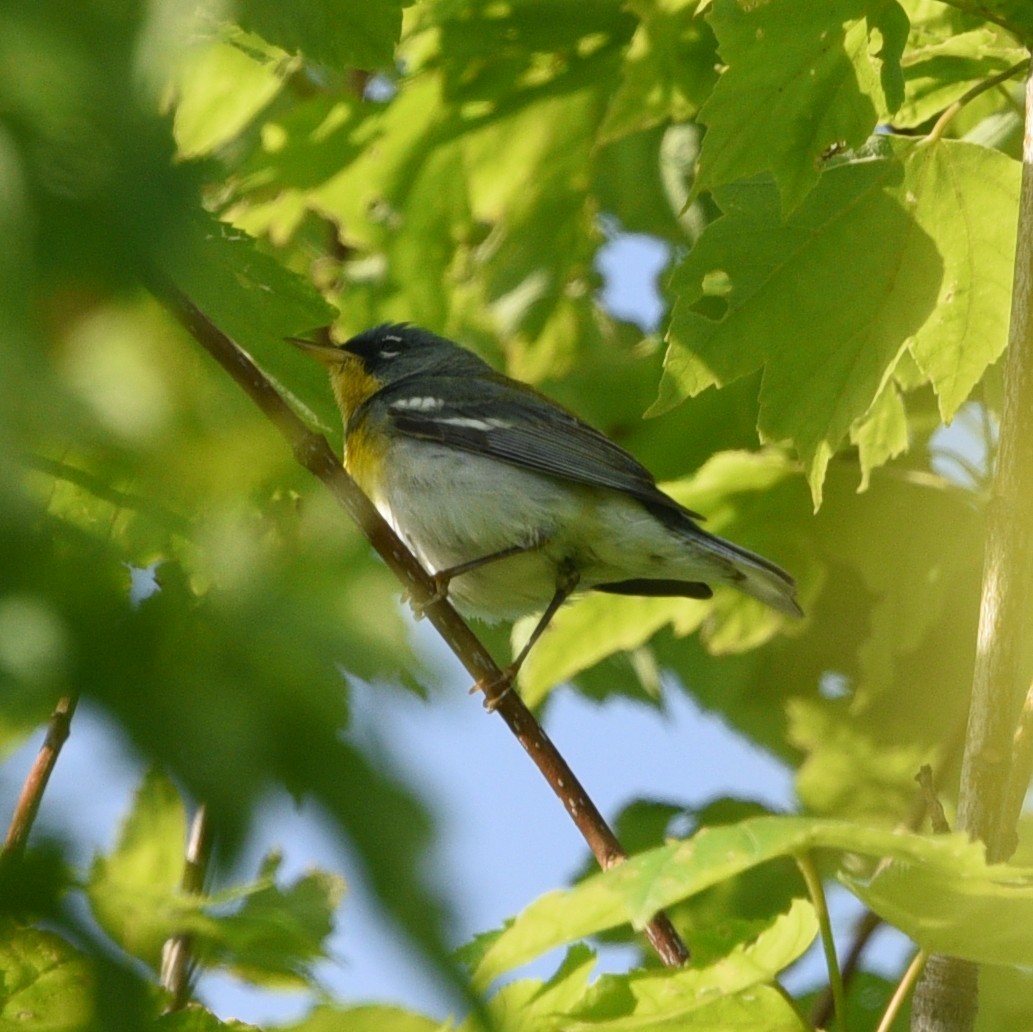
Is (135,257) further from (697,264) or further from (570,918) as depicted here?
(697,264)

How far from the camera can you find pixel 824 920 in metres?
1.89

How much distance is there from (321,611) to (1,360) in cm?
21

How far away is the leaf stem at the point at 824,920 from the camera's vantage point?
1.78m

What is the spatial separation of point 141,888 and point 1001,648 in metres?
1.53

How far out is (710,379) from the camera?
9.66ft

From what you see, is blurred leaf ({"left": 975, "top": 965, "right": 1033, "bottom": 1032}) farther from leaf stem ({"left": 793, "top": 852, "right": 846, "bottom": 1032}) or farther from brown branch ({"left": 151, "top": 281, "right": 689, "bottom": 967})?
leaf stem ({"left": 793, "top": 852, "right": 846, "bottom": 1032})

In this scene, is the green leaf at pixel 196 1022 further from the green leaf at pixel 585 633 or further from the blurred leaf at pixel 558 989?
the green leaf at pixel 585 633

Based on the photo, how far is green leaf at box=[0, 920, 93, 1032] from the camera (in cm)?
88

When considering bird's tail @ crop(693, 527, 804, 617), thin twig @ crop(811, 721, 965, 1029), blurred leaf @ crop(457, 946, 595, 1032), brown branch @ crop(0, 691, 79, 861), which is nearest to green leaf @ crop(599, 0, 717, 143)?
bird's tail @ crop(693, 527, 804, 617)

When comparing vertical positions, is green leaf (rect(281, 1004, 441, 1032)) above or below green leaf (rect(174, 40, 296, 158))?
below

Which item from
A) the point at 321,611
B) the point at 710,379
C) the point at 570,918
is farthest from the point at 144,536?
the point at 710,379

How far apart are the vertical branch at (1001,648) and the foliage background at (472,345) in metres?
0.34

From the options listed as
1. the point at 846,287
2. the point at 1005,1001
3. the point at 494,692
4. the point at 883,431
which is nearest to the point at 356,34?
the point at 494,692

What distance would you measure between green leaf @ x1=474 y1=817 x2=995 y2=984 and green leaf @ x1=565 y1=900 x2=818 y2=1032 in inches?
11.0
